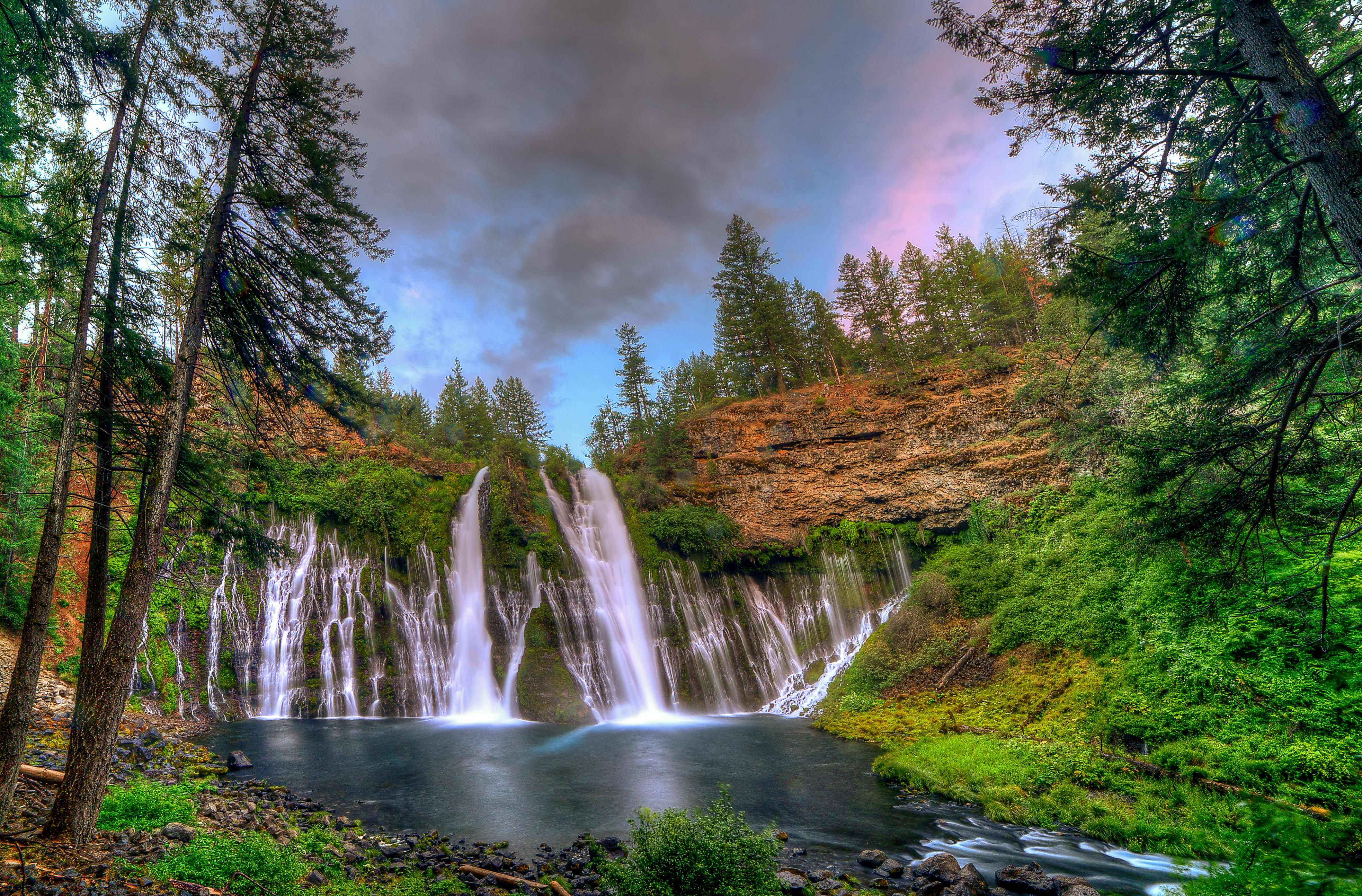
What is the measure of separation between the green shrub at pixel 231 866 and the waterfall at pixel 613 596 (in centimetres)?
1598

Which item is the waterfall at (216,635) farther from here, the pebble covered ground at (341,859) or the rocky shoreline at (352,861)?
the rocky shoreline at (352,861)

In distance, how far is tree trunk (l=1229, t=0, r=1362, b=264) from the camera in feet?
13.8

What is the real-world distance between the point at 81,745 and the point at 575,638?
17576mm

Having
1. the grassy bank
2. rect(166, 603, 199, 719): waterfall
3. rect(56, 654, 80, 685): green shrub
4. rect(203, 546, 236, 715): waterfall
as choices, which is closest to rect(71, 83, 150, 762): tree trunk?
the grassy bank

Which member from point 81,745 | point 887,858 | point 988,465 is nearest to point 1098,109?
point 887,858

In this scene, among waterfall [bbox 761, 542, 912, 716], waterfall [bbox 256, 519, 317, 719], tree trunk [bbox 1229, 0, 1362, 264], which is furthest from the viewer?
waterfall [bbox 761, 542, 912, 716]

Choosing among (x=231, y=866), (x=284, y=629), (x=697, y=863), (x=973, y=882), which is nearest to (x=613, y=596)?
(x=284, y=629)

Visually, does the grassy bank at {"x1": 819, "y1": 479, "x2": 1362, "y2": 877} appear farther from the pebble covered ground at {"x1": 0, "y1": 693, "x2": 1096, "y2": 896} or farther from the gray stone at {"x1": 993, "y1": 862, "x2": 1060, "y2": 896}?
the pebble covered ground at {"x1": 0, "y1": 693, "x2": 1096, "y2": 896}

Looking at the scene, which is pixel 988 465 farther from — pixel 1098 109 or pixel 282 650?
pixel 282 650

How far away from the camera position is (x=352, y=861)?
6406mm

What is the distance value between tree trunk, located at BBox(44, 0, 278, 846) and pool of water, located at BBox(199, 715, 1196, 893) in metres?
4.59

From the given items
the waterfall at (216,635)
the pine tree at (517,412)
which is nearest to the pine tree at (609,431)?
the pine tree at (517,412)

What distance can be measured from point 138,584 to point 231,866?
3.01m

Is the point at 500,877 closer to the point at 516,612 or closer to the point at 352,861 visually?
the point at 352,861
